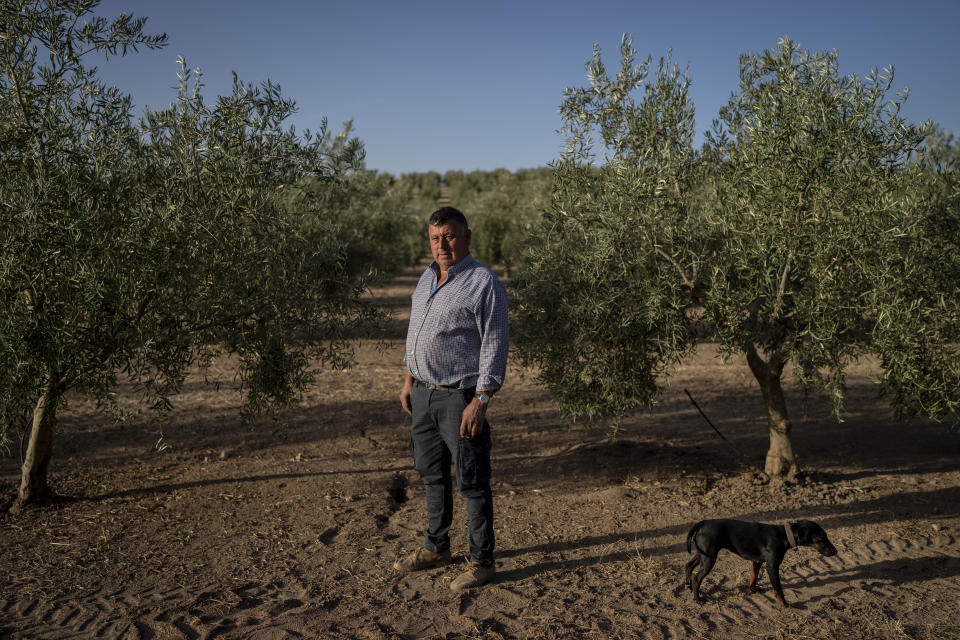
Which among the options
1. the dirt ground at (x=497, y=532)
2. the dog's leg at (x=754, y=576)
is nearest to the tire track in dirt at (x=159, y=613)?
the dirt ground at (x=497, y=532)

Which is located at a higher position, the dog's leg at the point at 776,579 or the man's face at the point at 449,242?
the man's face at the point at 449,242

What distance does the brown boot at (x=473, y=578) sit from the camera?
456 centimetres

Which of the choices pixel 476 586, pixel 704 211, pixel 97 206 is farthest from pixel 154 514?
pixel 704 211

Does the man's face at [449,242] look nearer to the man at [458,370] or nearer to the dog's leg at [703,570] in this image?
the man at [458,370]

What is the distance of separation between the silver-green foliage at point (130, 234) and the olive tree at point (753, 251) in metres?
2.40

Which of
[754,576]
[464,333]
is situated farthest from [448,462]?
[754,576]

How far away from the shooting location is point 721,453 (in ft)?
27.4

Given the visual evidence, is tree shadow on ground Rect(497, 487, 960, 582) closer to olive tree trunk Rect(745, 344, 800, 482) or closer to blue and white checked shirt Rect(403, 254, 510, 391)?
olive tree trunk Rect(745, 344, 800, 482)

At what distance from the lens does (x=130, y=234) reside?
504 centimetres

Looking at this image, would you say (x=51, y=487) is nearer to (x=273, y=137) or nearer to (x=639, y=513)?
(x=273, y=137)

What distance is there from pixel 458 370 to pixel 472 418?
1.19 ft

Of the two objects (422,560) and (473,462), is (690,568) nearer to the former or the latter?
(473,462)

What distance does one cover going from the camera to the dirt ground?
4.25 meters

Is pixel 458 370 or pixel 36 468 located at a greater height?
pixel 458 370
